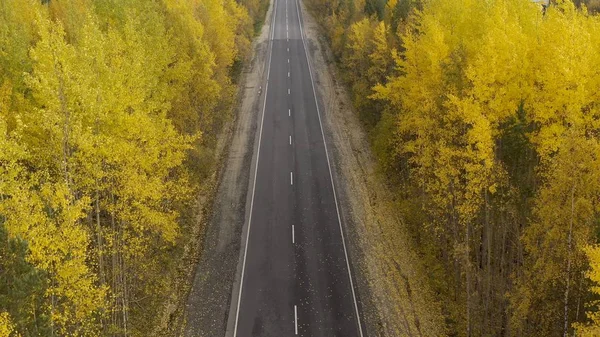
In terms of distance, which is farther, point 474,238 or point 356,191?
point 356,191

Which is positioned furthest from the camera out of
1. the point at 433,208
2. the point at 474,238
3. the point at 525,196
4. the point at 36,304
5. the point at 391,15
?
the point at 391,15

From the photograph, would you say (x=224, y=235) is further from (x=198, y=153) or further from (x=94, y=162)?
(x=94, y=162)

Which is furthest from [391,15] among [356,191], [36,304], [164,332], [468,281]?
[36,304]

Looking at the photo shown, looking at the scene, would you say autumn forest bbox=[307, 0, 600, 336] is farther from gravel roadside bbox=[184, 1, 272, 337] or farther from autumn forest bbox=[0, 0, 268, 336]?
autumn forest bbox=[0, 0, 268, 336]

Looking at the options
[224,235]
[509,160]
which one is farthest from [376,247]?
[224,235]

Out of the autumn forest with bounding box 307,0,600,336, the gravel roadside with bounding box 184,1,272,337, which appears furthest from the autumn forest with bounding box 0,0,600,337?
the gravel roadside with bounding box 184,1,272,337

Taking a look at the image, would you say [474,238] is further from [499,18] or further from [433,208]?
[499,18]

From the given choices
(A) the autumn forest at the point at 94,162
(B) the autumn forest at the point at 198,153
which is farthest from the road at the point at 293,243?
(A) the autumn forest at the point at 94,162
